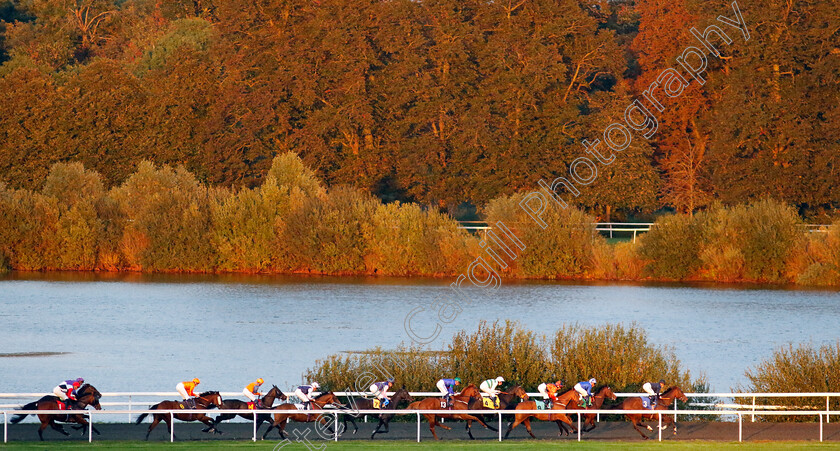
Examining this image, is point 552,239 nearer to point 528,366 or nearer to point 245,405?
point 528,366

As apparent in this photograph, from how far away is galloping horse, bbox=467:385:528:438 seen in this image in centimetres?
2150

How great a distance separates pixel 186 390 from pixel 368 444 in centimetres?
344

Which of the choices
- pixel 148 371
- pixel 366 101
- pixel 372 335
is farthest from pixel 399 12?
pixel 148 371

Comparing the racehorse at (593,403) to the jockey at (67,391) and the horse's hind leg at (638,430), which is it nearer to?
the horse's hind leg at (638,430)

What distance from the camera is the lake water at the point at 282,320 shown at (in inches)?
1341

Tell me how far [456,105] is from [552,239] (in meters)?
19.8

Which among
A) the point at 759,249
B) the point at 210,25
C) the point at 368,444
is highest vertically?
the point at 210,25

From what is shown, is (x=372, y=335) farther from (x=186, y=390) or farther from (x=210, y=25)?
(x=210, y=25)

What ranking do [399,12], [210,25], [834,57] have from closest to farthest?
1. [834,57]
2. [399,12]
3. [210,25]

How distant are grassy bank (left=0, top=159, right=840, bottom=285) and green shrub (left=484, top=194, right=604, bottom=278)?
0.20ft

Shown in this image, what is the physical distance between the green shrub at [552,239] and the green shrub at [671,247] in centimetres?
261

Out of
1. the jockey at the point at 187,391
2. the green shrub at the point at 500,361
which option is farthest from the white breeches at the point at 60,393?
the green shrub at the point at 500,361

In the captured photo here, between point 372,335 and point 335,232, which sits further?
point 335,232

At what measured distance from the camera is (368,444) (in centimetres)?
2052
